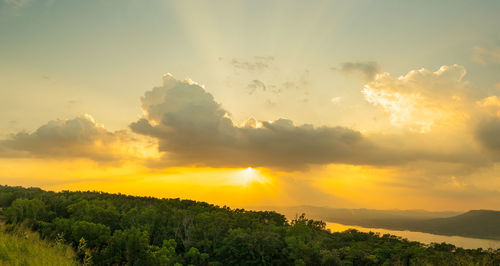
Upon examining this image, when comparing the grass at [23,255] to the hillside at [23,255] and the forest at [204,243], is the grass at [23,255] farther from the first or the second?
the forest at [204,243]

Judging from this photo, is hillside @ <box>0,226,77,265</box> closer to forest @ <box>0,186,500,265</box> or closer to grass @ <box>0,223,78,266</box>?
grass @ <box>0,223,78,266</box>

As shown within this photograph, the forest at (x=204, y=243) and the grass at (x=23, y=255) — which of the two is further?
the forest at (x=204, y=243)

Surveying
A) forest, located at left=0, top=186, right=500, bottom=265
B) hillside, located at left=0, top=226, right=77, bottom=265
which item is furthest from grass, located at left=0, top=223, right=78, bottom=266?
forest, located at left=0, top=186, right=500, bottom=265

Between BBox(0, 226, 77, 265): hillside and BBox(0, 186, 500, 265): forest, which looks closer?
BBox(0, 226, 77, 265): hillside

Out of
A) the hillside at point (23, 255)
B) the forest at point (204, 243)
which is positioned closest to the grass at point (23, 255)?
the hillside at point (23, 255)

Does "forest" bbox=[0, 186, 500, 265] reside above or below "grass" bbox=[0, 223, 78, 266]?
below

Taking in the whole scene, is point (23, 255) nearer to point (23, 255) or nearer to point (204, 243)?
point (23, 255)

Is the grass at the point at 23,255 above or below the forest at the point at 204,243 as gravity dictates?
above

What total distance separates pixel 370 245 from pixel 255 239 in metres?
29.0

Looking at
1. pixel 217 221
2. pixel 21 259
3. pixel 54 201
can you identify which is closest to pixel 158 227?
pixel 217 221

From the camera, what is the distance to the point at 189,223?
3465 inches

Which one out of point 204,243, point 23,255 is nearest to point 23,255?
point 23,255

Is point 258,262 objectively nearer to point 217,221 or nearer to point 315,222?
point 217,221

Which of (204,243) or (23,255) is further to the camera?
(204,243)
